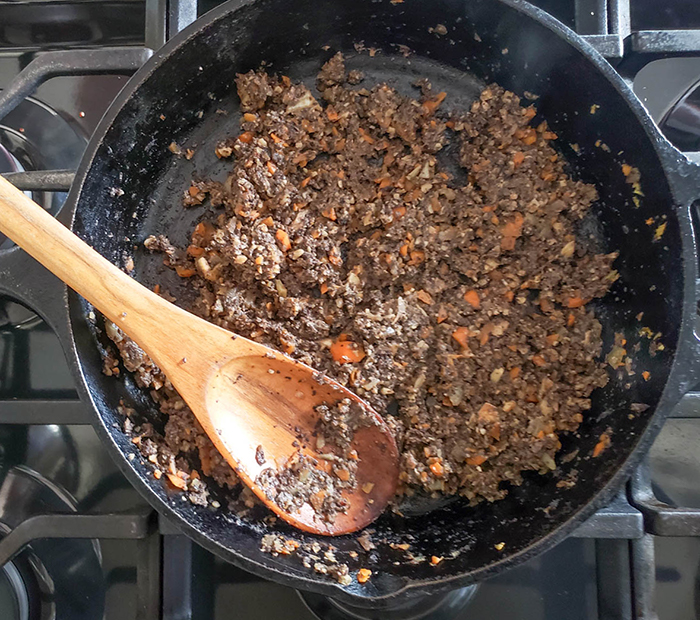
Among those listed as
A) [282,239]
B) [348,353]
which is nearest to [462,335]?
[348,353]

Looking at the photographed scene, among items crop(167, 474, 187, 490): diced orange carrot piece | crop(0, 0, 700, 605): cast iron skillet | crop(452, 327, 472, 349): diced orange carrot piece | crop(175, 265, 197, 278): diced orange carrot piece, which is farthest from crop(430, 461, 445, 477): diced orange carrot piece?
crop(175, 265, 197, 278): diced orange carrot piece

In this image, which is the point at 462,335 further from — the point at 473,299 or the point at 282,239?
the point at 282,239

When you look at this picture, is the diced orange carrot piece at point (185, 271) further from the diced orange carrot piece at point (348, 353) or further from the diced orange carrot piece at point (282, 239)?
the diced orange carrot piece at point (348, 353)

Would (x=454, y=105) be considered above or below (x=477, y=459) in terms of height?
above

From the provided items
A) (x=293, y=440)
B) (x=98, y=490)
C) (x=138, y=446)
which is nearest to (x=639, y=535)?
(x=293, y=440)

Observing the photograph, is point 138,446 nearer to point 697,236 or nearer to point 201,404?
point 201,404

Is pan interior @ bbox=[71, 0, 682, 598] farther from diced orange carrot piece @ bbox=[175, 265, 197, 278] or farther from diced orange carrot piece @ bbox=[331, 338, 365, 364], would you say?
diced orange carrot piece @ bbox=[331, 338, 365, 364]
